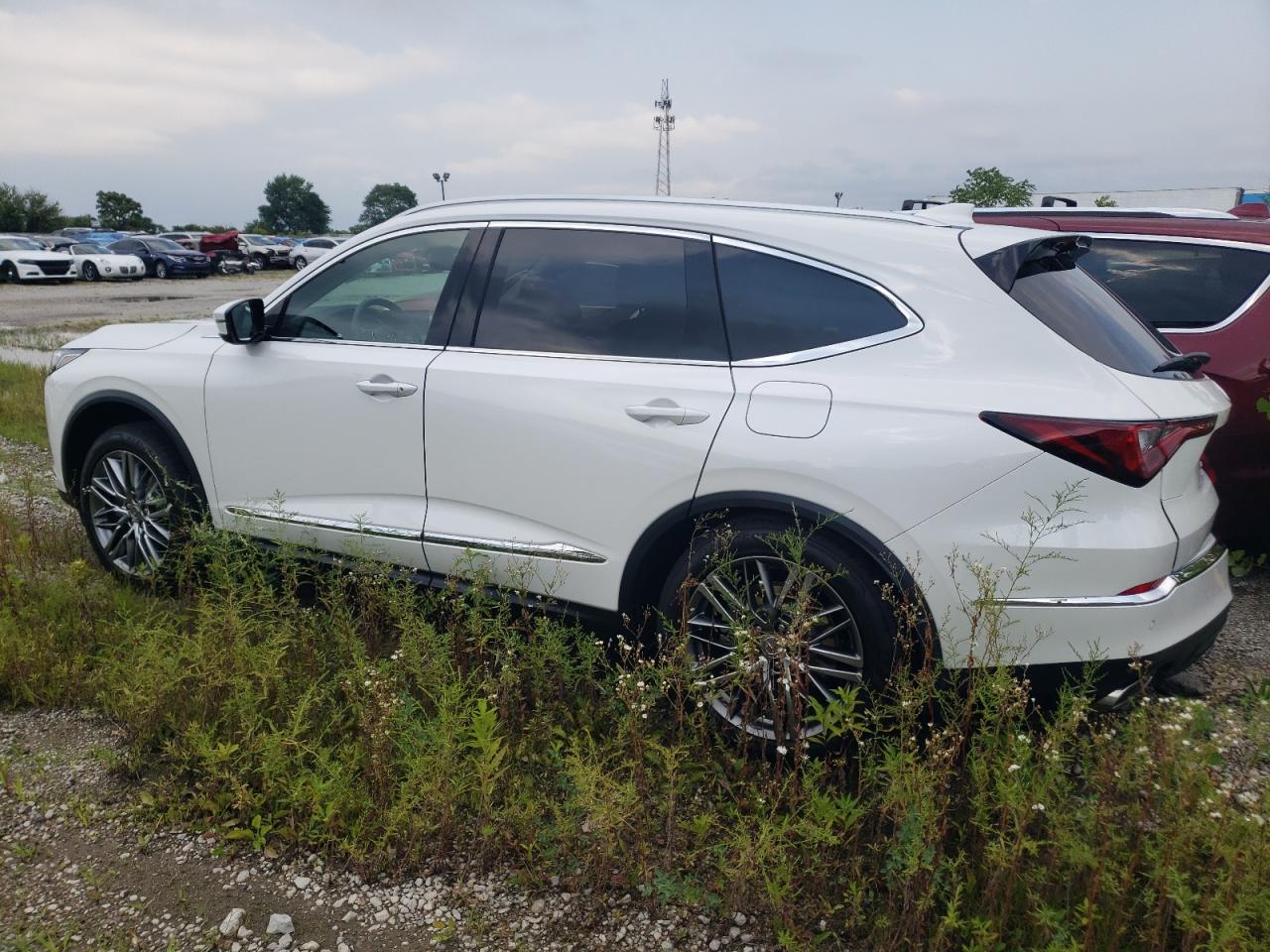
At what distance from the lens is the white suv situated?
9.30 ft

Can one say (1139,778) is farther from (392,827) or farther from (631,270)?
(631,270)

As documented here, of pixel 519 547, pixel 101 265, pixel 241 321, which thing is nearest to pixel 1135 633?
pixel 519 547

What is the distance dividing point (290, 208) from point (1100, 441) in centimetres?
13191

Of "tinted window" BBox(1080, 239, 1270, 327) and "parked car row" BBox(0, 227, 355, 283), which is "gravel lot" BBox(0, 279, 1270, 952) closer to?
"tinted window" BBox(1080, 239, 1270, 327)

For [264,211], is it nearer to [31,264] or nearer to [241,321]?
[31,264]

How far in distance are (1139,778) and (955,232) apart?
175cm

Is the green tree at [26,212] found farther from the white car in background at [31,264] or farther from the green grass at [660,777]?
the green grass at [660,777]

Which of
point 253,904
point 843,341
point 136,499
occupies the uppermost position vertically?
point 843,341

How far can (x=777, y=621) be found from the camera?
3.15 m

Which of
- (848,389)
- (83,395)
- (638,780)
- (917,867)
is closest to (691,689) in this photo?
(638,780)

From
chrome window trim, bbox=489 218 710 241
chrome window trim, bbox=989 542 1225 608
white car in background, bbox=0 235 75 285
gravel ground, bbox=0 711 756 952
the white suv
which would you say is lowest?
gravel ground, bbox=0 711 756 952

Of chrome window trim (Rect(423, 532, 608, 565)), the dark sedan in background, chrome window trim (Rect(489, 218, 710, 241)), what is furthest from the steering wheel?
the dark sedan in background

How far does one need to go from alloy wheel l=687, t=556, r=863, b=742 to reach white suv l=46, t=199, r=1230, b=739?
2 centimetres

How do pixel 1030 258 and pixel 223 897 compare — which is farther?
pixel 1030 258
